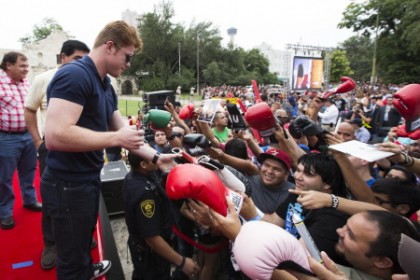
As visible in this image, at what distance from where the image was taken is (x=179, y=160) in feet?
6.89

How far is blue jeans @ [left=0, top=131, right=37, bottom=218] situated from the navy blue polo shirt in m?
1.73

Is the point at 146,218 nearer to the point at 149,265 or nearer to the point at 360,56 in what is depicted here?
the point at 149,265

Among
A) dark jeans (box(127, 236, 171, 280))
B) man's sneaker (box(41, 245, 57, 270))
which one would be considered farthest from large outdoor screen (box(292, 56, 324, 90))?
man's sneaker (box(41, 245, 57, 270))

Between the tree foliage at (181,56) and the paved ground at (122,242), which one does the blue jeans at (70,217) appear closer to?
the paved ground at (122,242)

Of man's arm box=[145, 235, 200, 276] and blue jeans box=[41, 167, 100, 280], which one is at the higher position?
blue jeans box=[41, 167, 100, 280]

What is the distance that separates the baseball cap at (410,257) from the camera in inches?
40.9

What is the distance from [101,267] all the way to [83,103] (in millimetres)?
1503

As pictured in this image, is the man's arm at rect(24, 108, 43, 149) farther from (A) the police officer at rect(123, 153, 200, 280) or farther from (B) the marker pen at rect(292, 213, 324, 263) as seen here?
(B) the marker pen at rect(292, 213, 324, 263)

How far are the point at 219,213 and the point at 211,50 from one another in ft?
158

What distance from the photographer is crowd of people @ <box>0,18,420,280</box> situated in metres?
1.45

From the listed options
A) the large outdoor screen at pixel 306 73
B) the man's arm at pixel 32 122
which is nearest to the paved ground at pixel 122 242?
the man's arm at pixel 32 122

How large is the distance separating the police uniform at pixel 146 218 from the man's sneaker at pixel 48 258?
694 mm

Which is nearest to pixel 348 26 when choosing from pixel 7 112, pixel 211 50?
pixel 211 50

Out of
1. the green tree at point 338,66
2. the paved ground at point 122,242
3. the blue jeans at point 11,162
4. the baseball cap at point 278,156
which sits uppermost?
the green tree at point 338,66
